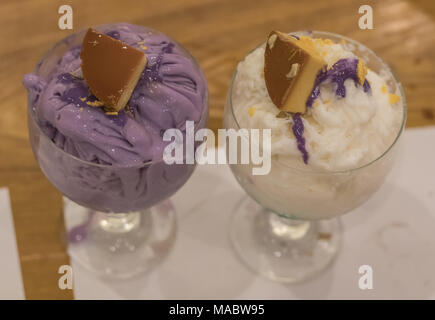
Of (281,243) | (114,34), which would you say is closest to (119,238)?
(281,243)

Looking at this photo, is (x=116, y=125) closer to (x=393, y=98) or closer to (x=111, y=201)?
(x=111, y=201)

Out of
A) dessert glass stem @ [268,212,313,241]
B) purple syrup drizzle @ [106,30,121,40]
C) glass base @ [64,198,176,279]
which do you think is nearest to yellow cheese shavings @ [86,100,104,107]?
Answer: purple syrup drizzle @ [106,30,121,40]

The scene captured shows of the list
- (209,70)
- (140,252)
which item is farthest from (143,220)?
(209,70)

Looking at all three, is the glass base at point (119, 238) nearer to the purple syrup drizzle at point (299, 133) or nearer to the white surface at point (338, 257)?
the white surface at point (338, 257)

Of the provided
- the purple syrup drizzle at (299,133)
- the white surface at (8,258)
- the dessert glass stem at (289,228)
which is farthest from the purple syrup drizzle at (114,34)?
the dessert glass stem at (289,228)

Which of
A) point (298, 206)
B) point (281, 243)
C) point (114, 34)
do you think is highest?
point (114, 34)

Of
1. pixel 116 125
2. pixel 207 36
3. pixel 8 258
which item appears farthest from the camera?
pixel 207 36

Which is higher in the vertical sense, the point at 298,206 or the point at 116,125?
the point at 116,125

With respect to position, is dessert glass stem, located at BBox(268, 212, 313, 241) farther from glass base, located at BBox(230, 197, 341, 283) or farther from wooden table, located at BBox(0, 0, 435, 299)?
wooden table, located at BBox(0, 0, 435, 299)
